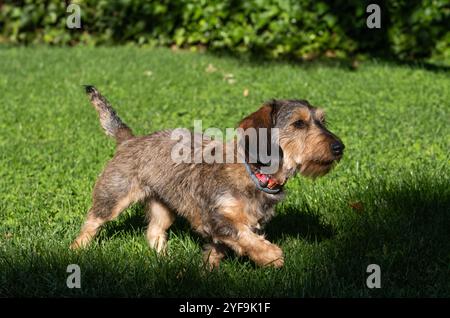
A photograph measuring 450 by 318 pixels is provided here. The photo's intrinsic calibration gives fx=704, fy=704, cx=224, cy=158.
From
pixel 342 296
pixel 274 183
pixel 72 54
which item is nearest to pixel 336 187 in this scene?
pixel 274 183

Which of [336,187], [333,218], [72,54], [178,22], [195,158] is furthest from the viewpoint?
[178,22]

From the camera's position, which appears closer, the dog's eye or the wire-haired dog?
the wire-haired dog

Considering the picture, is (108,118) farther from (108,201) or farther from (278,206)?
(278,206)

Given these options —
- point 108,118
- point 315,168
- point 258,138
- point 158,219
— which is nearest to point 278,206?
point 158,219

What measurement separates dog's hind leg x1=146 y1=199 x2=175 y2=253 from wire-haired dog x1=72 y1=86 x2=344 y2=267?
2.5 inches

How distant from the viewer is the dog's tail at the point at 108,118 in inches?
228

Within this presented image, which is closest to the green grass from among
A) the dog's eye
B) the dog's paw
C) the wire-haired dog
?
the dog's paw

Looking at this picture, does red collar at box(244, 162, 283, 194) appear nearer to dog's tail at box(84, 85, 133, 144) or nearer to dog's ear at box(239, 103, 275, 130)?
dog's ear at box(239, 103, 275, 130)

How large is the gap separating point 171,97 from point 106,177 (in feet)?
18.4

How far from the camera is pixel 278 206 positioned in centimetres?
602

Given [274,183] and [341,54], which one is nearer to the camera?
[274,183]

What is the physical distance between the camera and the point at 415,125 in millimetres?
8859

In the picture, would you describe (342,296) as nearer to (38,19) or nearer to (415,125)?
(415,125)

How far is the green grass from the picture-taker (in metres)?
4.58
